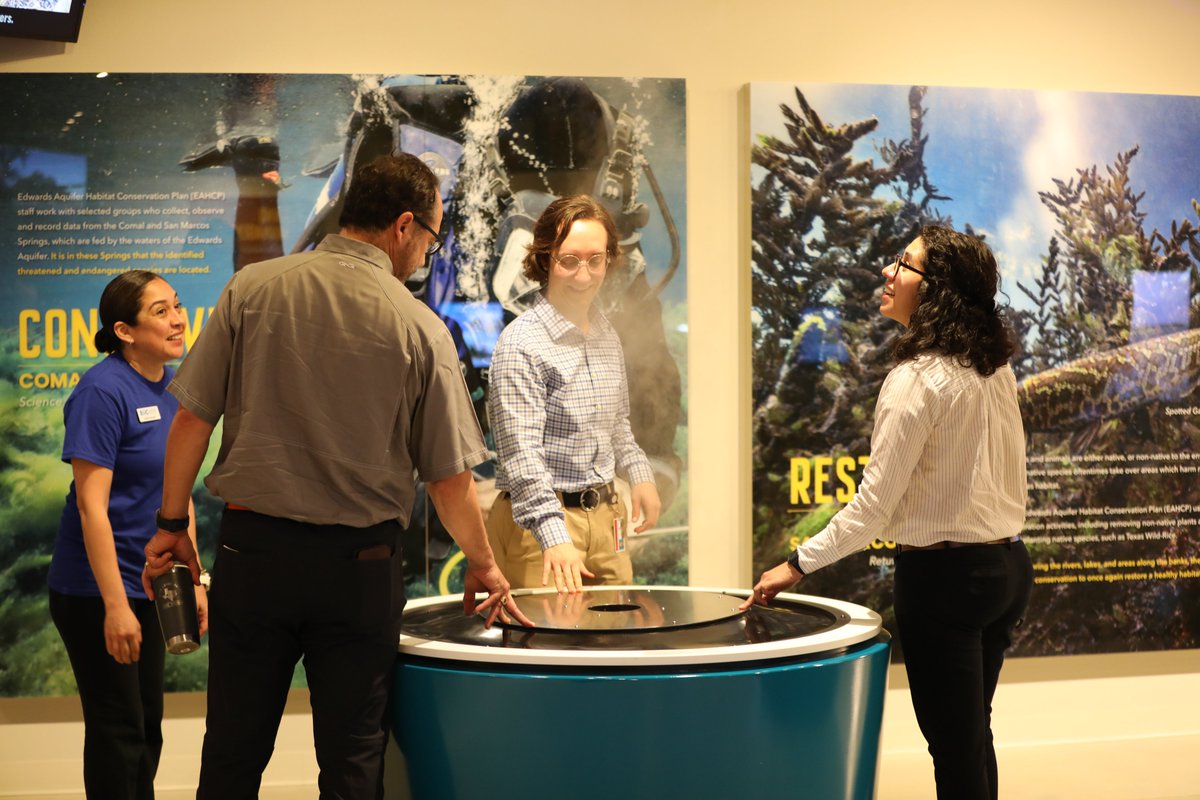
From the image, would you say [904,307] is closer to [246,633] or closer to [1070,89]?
[246,633]

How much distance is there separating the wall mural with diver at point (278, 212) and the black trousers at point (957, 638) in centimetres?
158

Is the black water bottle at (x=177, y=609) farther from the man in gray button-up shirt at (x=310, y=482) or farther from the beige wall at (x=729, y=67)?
the beige wall at (x=729, y=67)

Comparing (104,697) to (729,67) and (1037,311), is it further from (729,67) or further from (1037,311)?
(1037,311)

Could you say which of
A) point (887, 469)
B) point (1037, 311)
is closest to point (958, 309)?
point (887, 469)

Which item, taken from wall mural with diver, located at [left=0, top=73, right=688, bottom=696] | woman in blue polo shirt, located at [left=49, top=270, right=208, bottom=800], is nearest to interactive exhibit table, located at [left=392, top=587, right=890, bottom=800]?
woman in blue polo shirt, located at [left=49, top=270, right=208, bottom=800]

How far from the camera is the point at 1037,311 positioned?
3.97 meters

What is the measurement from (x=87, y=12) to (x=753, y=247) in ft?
7.89

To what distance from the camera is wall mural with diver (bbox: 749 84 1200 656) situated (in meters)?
3.83

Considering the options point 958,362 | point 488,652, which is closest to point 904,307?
point 958,362

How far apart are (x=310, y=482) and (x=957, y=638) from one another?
4.37 feet

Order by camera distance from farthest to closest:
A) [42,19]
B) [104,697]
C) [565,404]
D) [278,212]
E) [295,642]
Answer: [278,212] < [42,19] < [565,404] < [104,697] < [295,642]

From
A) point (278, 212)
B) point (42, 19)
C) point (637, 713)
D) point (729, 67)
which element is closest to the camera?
point (637, 713)

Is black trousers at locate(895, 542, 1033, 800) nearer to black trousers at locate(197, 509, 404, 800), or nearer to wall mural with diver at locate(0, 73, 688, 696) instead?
black trousers at locate(197, 509, 404, 800)

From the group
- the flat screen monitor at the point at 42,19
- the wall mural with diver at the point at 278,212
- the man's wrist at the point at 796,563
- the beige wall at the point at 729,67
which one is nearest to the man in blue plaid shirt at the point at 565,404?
the man's wrist at the point at 796,563
